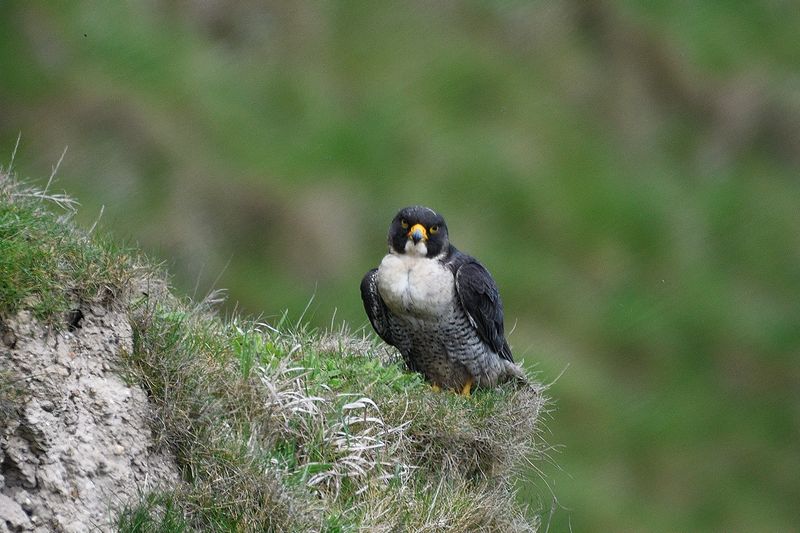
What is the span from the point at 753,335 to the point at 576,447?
3.15m

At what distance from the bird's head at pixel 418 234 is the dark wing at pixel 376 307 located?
8.6 inches

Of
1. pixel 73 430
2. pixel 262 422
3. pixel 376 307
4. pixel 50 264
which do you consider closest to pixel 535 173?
pixel 376 307

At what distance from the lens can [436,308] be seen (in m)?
6.93

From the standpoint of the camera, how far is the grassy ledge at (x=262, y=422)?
5.04 m

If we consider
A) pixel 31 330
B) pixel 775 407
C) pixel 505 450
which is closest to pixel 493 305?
pixel 505 450

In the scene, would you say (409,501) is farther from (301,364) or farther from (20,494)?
(20,494)

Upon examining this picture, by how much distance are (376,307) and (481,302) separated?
589 mm

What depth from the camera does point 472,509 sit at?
5.76 m

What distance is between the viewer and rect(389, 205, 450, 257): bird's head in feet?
23.1

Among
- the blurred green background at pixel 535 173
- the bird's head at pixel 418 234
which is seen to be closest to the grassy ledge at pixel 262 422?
the bird's head at pixel 418 234

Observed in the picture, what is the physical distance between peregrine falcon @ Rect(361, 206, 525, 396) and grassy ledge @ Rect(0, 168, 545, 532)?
21.9 inches

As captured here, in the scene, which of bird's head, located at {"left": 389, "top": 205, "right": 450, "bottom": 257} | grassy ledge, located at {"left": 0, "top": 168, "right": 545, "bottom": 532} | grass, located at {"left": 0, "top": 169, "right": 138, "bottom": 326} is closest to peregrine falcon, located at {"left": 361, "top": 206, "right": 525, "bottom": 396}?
bird's head, located at {"left": 389, "top": 205, "right": 450, "bottom": 257}

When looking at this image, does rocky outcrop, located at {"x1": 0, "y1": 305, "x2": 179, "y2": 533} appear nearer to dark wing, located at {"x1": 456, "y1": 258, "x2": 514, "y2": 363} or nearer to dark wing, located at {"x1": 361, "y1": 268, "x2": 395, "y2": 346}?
dark wing, located at {"x1": 361, "y1": 268, "x2": 395, "y2": 346}

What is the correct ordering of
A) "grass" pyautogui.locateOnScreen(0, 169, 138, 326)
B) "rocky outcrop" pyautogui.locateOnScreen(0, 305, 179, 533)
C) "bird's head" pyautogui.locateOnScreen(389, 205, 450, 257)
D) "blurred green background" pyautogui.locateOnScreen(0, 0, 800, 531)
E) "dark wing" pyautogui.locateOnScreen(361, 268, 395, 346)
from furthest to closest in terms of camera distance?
"blurred green background" pyautogui.locateOnScreen(0, 0, 800, 531)
"dark wing" pyautogui.locateOnScreen(361, 268, 395, 346)
"bird's head" pyautogui.locateOnScreen(389, 205, 450, 257)
"grass" pyautogui.locateOnScreen(0, 169, 138, 326)
"rocky outcrop" pyautogui.locateOnScreen(0, 305, 179, 533)
